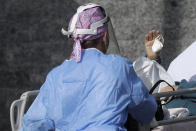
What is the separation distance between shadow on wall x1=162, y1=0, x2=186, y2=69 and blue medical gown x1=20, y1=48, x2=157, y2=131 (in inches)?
106

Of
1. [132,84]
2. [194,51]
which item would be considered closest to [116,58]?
[132,84]

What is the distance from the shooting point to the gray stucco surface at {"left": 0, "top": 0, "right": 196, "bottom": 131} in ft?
17.4

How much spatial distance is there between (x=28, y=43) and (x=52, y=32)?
1.02ft

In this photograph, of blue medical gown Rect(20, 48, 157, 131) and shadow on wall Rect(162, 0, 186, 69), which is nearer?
blue medical gown Rect(20, 48, 157, 131)

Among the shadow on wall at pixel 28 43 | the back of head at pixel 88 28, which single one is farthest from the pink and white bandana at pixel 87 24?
the shadow on wall at pixel 28 43

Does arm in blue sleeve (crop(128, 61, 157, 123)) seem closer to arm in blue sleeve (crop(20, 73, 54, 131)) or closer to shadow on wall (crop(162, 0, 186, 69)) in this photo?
arm in blue sleeve (crop(20, 73, 54, 131))

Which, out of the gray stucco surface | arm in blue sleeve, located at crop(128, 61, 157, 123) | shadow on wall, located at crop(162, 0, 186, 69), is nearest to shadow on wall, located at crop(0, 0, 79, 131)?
the gray stucco surface

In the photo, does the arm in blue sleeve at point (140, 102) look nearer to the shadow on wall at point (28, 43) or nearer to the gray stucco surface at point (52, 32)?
the gray stucco surface at point (52, 32)

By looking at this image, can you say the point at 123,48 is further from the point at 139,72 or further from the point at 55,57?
the point at 139,72

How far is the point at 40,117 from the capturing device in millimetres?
2738

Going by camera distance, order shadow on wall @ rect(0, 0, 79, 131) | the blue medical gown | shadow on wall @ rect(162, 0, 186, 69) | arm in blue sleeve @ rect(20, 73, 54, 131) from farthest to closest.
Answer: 1. shadow on wall @ rect(0, 0, 79, 131)
2. shadow on wall @ rect(162, 0, 186, 69)
3. arm in blue sleeve @ rect(20, 73, 54, 131)
4. the blue medical gown

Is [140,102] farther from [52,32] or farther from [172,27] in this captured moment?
[52,32]

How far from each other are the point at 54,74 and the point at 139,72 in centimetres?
97

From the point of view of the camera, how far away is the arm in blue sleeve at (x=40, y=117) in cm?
270
